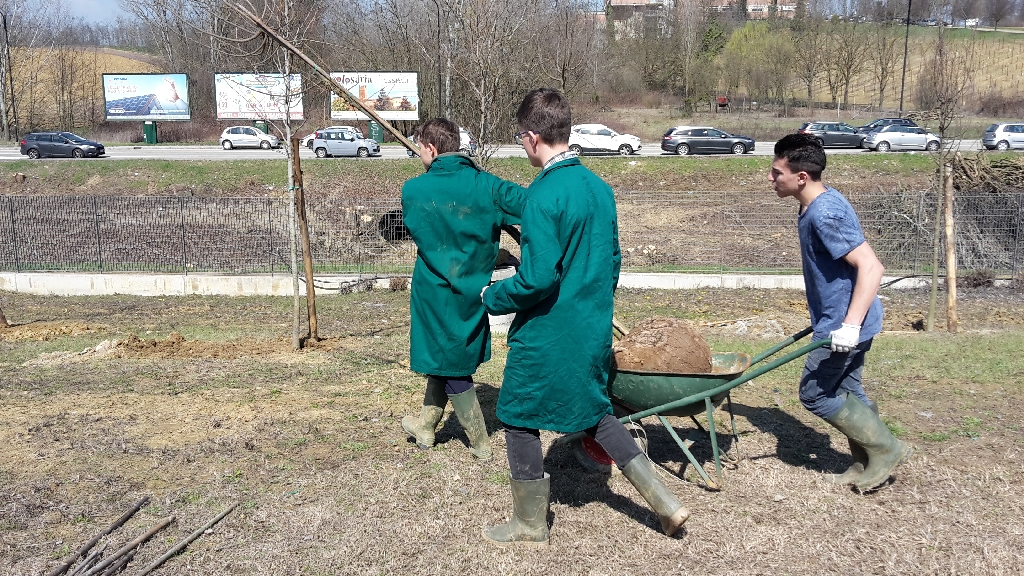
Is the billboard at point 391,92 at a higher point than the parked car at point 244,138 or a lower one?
higher

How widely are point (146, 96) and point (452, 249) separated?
122 ft

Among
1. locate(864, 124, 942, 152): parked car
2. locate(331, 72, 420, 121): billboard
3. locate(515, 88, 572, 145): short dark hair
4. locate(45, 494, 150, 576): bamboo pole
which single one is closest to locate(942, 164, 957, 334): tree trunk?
locate(515, 88, 572, 145): short dark hair

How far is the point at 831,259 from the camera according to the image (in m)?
4.14

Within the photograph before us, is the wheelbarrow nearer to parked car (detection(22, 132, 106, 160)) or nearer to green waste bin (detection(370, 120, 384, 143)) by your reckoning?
parked car (detection(22, 132, 106, 160))

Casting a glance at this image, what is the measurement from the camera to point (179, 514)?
4.26m

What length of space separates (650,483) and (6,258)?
1517 centimetres

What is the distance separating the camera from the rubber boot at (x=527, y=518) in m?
3.80

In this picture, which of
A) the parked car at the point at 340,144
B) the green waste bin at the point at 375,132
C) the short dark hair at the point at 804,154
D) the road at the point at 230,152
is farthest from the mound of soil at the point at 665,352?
the green waste bin at the point at 375,132

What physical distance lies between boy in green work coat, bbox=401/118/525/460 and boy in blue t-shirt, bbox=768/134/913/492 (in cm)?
153

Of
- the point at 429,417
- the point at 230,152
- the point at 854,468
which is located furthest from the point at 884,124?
the point at 429,417

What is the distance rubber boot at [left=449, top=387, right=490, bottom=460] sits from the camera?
16.0 feet

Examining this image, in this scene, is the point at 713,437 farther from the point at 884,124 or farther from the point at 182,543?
the point at 884,124

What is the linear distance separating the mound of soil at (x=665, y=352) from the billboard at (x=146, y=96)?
36844mm

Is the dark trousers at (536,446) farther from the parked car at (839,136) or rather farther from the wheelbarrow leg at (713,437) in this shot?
the parked car at (839,136)
